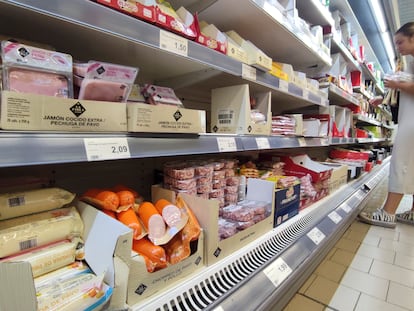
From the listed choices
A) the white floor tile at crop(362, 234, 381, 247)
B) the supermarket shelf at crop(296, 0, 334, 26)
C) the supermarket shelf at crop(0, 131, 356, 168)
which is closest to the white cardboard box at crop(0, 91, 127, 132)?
the supermarket shelf at crop(0, 131, 356, 168)

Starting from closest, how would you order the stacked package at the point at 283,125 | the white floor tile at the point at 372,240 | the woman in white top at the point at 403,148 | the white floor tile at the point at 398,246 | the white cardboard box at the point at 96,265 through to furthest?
the white cardboard box at the point at 96,265 < the stacked package at the point at 283,125 < the white floor tile at the point at 398,246 < the white floor tile at the point at 372,240 < the woman in white top at the point at 403,148

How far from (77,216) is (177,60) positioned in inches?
23.5

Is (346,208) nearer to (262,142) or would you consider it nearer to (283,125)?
(283,125)

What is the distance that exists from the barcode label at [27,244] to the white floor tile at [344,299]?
3.76 ft

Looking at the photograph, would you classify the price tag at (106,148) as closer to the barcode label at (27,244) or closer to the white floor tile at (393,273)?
the barcode label at (27,244)

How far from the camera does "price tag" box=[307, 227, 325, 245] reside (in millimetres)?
1100

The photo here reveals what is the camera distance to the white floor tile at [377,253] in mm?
1468

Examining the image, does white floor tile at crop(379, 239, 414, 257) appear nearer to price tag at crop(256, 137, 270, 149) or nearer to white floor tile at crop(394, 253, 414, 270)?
white floor tile at crop(394, 253, 414, 270)

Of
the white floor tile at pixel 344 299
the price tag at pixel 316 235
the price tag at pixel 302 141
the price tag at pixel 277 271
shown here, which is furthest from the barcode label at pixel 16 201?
the price tag at pixel 302 141

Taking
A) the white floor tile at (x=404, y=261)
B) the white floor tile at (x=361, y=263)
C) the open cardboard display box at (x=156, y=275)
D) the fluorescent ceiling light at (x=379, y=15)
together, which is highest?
the fluorescent ceiling light at (x=379, y=15)

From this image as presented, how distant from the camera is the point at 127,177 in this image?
1.07 metres

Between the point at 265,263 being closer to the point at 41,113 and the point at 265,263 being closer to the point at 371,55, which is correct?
the point at 41,113

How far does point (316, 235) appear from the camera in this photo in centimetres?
114

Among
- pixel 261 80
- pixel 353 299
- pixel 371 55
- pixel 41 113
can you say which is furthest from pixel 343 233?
pixel 371 55
